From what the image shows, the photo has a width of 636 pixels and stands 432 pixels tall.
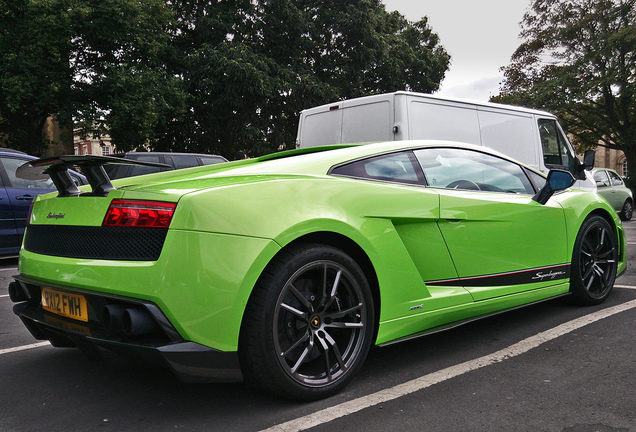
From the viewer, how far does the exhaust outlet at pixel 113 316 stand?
2328 mm

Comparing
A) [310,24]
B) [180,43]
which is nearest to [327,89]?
[310,24]

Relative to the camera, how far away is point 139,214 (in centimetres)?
243

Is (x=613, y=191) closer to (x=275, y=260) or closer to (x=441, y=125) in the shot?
(x=441, y=125)

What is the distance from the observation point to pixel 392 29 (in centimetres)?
2806

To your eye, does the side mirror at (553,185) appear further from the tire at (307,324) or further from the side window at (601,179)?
the side window at (601,179)

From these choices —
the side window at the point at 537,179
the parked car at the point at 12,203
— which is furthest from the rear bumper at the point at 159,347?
the parked car at the point at 12,203

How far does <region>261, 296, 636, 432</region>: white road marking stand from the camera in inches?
95.8

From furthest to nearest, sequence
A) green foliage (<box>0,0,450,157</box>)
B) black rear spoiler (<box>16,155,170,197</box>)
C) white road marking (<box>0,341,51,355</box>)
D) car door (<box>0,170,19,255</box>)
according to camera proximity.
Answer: green foliage (<box>0,0,450,157</box>) → car door (<box>0,170,19,255</box>) → white road marking (<box>0,341,51,355</box>) → black rear spoiler (<box>16,155,170,197</box>)

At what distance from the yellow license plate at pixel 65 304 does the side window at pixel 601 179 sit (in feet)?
49.3

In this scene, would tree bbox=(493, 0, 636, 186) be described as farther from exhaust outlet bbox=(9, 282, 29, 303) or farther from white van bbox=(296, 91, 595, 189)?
exhaust outlet bbox=(9, 282, 29, 303)

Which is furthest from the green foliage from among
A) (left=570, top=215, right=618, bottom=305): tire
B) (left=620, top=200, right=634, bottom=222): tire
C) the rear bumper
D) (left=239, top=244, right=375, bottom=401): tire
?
the rear bumper

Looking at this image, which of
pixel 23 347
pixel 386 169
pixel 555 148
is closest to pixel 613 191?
pixel 555 148

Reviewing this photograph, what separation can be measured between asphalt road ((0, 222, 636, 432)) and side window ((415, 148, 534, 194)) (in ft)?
3.27

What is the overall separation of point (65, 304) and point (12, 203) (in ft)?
20.2
